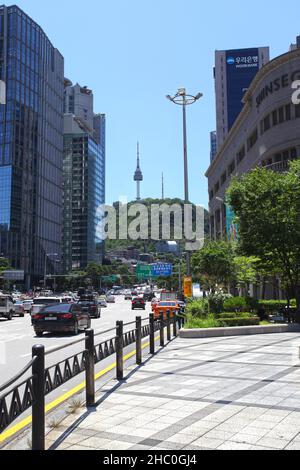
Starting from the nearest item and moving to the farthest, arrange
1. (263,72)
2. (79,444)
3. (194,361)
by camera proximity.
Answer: (79,444), (194,361), (263,72)

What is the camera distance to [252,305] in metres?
24.6

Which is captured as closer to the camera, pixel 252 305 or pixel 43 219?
pixel 252 305

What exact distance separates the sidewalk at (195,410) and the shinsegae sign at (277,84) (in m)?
35.8

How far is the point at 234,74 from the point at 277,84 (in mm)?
102092

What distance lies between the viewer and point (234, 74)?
140 m

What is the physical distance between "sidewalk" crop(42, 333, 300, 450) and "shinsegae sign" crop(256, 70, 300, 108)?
3576 centimetres

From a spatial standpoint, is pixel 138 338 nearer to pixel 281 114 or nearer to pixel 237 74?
pixel 281 114

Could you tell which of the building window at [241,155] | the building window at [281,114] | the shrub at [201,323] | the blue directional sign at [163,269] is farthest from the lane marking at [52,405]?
the blue directional sign at [163,269]

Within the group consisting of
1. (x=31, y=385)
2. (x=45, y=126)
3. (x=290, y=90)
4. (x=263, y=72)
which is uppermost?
(x=45, y=126)

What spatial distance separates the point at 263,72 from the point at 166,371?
40.7 meters

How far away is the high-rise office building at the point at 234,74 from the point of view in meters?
138

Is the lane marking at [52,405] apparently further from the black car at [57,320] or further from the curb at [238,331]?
the black car at [57,320]

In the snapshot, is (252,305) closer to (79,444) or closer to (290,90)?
(79,444)
